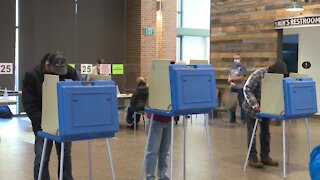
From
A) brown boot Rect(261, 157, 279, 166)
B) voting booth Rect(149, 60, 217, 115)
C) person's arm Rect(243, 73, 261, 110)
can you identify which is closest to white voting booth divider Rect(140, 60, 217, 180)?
voting booth Rect(149, 60, 217, 115)

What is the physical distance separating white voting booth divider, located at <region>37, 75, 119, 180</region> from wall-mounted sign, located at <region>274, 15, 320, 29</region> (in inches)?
291

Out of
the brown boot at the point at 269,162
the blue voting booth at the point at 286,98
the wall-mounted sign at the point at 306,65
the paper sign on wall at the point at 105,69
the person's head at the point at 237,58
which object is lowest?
the brown boot at the point at 269,162

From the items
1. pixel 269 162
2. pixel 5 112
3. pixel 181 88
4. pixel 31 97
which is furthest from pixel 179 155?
pixel 5 112

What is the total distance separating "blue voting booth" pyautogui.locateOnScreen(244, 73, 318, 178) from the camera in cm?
543

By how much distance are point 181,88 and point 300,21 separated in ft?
22.5

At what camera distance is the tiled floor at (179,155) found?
5.75 meters

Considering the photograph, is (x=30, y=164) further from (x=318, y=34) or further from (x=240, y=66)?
(x=318, y=34)

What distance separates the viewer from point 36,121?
4395 mm

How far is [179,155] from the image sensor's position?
696 centimetres

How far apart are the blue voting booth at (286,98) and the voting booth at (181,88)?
4.69 ft

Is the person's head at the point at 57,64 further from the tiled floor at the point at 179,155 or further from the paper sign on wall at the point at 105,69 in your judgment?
the paper sign on wall at the point at 105,69

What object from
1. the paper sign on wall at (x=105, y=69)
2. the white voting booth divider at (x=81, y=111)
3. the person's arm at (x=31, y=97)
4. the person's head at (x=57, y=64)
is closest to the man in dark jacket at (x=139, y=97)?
the paper sign on wall at (x=105, y=69)

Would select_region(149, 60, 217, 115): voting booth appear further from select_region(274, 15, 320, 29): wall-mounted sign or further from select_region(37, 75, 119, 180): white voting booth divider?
select_region(274, 15, 320, 29): wall-mounted sign

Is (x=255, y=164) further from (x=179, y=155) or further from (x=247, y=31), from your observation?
(x=247, y=31)
